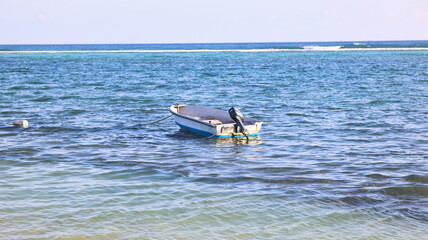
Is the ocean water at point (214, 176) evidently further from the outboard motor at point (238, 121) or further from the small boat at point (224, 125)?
the outboard motor at point (238, 121)

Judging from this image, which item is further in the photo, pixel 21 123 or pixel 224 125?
pixel 21 123

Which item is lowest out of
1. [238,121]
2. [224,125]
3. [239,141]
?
[239,141]

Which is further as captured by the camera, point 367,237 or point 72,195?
point 72,195

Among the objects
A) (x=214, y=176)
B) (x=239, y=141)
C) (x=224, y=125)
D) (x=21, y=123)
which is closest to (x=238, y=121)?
(x=224, y=125)

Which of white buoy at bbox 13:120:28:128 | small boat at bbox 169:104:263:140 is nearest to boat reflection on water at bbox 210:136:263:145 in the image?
small boat at bbox 169:104:263:140

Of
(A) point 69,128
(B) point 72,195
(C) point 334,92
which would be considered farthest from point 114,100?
(B) point 72,195

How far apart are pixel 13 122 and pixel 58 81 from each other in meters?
22.2

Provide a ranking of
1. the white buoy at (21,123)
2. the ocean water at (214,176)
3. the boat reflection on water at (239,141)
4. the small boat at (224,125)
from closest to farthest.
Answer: the ocean water at (214,176), the boat reflection on water at (239,141), the small boat at (224,125), the white buoy at (21,123)

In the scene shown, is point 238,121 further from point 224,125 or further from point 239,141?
point 239,141

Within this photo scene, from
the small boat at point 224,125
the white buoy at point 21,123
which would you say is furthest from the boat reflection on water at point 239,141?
the white buoy at point 21,123

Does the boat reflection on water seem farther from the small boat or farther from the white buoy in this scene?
the white buoy

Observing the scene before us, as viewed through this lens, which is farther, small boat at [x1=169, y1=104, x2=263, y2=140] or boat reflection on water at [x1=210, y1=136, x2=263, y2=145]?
small boat at [x1=169, y1=104, x2=263, y2=140]

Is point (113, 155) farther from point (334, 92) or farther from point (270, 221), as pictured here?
point (334, 92)

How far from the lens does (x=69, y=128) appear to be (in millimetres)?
18656
